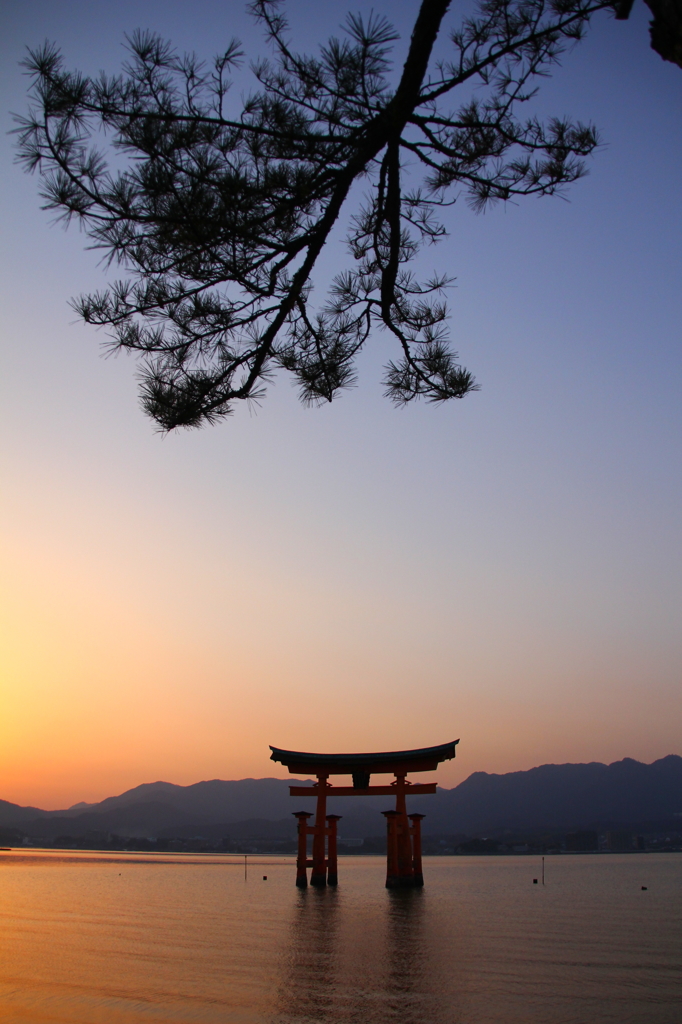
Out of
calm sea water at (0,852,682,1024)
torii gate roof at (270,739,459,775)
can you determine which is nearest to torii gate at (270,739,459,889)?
torii gate roof at (270,739,459,775)

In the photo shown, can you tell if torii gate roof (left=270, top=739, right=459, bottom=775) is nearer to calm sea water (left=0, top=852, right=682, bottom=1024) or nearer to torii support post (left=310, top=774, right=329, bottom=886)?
torii support post (left=310, top=774, right=329, bottom=886)

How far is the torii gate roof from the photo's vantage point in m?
17.4

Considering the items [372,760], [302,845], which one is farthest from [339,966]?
[302,845]

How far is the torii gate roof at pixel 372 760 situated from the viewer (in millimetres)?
17422

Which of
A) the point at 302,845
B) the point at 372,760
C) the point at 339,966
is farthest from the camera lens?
the point at 302,845

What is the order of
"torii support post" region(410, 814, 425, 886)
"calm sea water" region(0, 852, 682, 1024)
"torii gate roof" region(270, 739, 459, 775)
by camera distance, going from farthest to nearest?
"torii support post" region(410, 814, 425, 886) → "torii gate roof" region(270, 739, 459, 775) → "calm sea water" region(0, 852, 682, 1024)

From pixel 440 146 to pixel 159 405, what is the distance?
88.1 inches

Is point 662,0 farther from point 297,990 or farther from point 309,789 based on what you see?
point 309,789

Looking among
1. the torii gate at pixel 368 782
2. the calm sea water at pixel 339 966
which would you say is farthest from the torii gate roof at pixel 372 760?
the calm sea water at pixel 339 966

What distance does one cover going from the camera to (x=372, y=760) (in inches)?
701

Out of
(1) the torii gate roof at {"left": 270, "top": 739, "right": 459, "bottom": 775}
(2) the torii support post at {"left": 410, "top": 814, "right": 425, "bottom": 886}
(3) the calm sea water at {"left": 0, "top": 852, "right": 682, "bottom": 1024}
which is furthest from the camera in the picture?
(2) the torii support post at {"left": 410, "top": 814, "right": 425, "bottom": 886}

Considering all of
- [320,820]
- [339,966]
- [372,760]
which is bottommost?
[339,966]

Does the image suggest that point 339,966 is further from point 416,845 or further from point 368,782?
point 416,845

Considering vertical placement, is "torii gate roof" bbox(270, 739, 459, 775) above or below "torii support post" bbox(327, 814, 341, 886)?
above
